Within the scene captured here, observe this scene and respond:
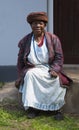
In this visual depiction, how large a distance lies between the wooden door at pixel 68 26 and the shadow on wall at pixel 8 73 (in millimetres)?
1098

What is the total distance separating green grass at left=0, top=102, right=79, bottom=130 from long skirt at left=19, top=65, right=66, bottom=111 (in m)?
0.17

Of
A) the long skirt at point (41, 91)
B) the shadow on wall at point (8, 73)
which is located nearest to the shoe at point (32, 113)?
the long skirt at point (41, 91)

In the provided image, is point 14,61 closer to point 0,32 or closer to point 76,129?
point 0,32

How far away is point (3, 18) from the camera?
7.95m

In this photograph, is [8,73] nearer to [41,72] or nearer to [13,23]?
[13,23]

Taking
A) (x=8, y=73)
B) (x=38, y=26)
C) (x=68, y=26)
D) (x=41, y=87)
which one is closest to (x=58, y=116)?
(x=41, y=87)

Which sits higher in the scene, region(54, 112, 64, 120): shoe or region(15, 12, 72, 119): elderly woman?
region(15, 12, 72, 119): elderly woman

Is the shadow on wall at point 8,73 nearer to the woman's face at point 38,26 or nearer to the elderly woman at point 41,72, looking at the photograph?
the elderly woman at point 41,72

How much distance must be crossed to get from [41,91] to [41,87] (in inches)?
2.2

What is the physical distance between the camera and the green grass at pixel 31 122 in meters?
6.06

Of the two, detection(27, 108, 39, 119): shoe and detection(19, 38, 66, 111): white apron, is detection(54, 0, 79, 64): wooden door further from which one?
detection(27, 108, 39, 119): shoe

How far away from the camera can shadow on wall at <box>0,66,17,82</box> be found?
8.08 metres

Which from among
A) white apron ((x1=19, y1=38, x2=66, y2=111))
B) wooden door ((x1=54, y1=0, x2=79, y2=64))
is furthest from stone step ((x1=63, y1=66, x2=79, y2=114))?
wooden door ((x1=54, y1=0, x2=79, y2=64))

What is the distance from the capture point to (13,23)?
7965mm
